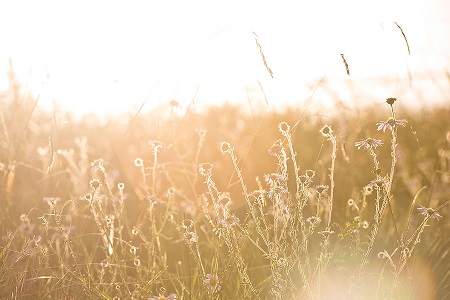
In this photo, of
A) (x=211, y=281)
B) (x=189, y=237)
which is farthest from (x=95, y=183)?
(x=211, y=281)

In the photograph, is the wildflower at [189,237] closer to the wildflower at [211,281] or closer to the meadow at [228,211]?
the meadow at [228,211]

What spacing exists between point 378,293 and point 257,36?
103 cm

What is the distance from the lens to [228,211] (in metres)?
1.98

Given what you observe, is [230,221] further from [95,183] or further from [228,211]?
[95,183]

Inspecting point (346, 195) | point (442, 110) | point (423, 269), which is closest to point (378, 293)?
point (423, 269)

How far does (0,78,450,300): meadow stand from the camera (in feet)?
6.40

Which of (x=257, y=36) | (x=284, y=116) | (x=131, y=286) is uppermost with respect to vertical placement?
(x=257, y=36)

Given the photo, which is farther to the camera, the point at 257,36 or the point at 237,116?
the point at 237,116

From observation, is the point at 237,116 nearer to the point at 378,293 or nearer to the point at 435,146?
the point at 435,146

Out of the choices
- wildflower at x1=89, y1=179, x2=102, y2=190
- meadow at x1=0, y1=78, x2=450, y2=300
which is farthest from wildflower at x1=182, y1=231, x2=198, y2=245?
wildflower at x1=89, y1=179, x2=102, y2=190

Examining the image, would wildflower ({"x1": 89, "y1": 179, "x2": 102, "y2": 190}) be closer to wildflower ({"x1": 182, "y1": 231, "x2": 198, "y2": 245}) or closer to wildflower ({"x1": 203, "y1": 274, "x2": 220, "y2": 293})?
wildflower ({"x1": 182, "y1": 231, "x2": 198, "y2": 245})

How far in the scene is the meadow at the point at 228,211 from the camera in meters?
1.95

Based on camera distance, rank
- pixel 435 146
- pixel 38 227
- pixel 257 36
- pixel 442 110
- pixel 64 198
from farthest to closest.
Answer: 1. pixel 442 110
2. pixel 435 146
3. pixel 64 198
4. pixel 38 227
5. pixel 257 36

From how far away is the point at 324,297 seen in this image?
2.06 m
